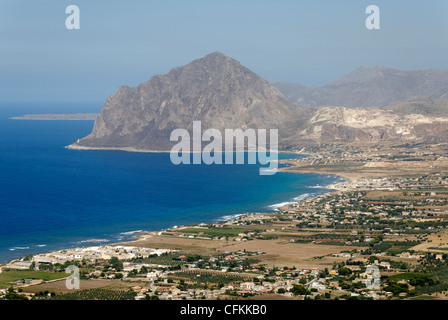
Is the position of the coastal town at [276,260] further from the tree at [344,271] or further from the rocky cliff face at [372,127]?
the rocky cliff face at [372,127]

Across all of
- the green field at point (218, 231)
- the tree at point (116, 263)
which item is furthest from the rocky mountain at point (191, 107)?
the tree at point (116, 263)

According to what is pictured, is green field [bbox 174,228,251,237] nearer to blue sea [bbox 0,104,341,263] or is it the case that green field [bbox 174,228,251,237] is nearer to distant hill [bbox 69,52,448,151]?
blue sea [bbox 0,104,341,263]

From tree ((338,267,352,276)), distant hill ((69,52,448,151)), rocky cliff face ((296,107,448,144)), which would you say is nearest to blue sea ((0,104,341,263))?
distant hill ((69,52,448,151))

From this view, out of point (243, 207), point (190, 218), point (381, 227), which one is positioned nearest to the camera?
point (381, 227)
